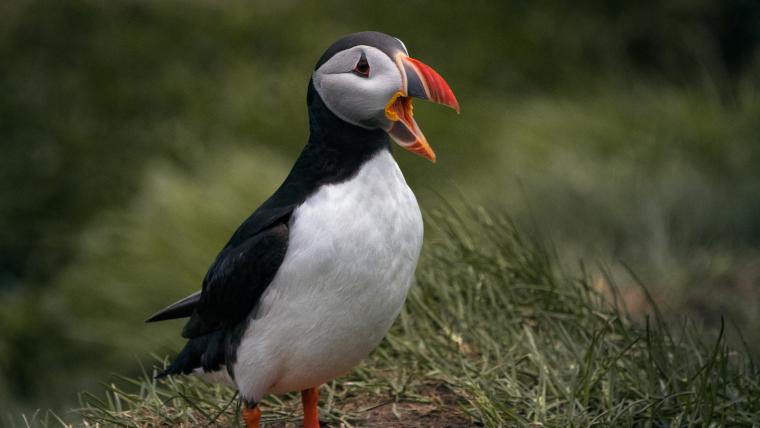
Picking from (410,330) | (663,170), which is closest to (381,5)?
(663,170)

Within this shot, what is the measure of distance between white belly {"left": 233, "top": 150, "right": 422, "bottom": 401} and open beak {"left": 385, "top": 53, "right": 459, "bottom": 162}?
0.40 ft

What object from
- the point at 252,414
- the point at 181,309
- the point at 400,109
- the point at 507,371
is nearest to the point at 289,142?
the point at 507,371

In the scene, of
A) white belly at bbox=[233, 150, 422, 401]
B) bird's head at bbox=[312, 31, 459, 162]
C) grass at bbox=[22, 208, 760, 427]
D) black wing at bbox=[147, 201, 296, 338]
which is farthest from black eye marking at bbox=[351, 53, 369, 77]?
grass at bbox=[22, 208, 760, 427]

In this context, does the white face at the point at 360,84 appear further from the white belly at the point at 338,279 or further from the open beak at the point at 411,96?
the white belly at the point at 338,279

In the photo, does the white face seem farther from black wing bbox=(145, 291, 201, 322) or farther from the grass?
the grass

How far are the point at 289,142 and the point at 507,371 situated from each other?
14.4ft

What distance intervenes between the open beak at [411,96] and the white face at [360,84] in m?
0.02

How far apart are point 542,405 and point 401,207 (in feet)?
2.52

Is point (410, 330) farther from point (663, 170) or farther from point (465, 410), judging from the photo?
point (663, 170)

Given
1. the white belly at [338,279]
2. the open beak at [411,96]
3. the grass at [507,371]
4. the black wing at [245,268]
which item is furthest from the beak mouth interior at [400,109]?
the grass at [507,371]

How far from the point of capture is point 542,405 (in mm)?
3400

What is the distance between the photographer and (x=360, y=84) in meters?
2.93

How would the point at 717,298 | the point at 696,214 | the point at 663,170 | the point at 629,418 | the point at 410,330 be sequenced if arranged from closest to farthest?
the point at 629,418 → the point at 410,330 → the point at 717,298 → the point at 696,214 → the point at 663,170

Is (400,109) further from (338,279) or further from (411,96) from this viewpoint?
(338,279)
